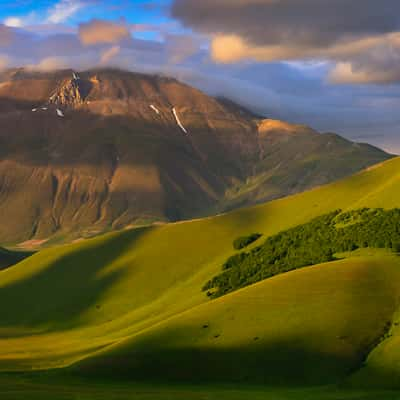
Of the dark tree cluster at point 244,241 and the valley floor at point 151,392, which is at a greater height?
the valley floor at point 151,392

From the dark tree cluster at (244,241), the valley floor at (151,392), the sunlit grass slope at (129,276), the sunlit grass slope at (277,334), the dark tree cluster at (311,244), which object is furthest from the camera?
the dark tree cluster at (244,241)

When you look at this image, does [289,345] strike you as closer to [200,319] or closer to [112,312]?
[200,319]

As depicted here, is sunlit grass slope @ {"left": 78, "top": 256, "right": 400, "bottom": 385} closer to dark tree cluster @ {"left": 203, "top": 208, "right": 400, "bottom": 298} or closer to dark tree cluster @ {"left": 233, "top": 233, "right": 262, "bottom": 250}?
dark tree cluster @ {"left": 203, "top": 208, "right": 400, "bottom": 298}

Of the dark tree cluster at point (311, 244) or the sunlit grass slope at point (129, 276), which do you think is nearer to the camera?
the dark tree cluster at point (311, 244)

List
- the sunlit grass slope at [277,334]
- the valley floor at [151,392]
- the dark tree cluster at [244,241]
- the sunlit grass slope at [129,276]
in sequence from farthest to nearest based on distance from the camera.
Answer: the dark tree cluster at [244,241] < the sunlit grass slope at [129,276] < the sunlit grass slope at [277,334] < the valley floor at [151,392]

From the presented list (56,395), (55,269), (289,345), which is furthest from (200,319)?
(55,269)

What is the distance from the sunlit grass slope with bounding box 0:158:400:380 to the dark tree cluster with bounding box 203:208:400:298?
463 centimetres

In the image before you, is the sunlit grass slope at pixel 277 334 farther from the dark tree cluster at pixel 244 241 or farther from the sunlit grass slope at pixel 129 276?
the dark tree cluster at pixel 244 241

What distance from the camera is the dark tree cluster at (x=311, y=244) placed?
114000 mm

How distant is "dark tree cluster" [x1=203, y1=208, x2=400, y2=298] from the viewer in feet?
374

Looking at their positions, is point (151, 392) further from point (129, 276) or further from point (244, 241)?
A: point (129, 276)

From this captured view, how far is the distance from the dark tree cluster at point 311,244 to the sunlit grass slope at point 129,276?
4.63 m

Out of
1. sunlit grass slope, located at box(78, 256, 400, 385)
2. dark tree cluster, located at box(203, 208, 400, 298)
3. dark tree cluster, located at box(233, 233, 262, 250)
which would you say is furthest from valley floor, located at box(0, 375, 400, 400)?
dark tree cluster, located at box(233, 233, 262, 250)

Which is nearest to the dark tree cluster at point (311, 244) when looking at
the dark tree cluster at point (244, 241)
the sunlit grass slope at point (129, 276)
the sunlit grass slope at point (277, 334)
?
the sunlit grass slope at point (129, 276)
